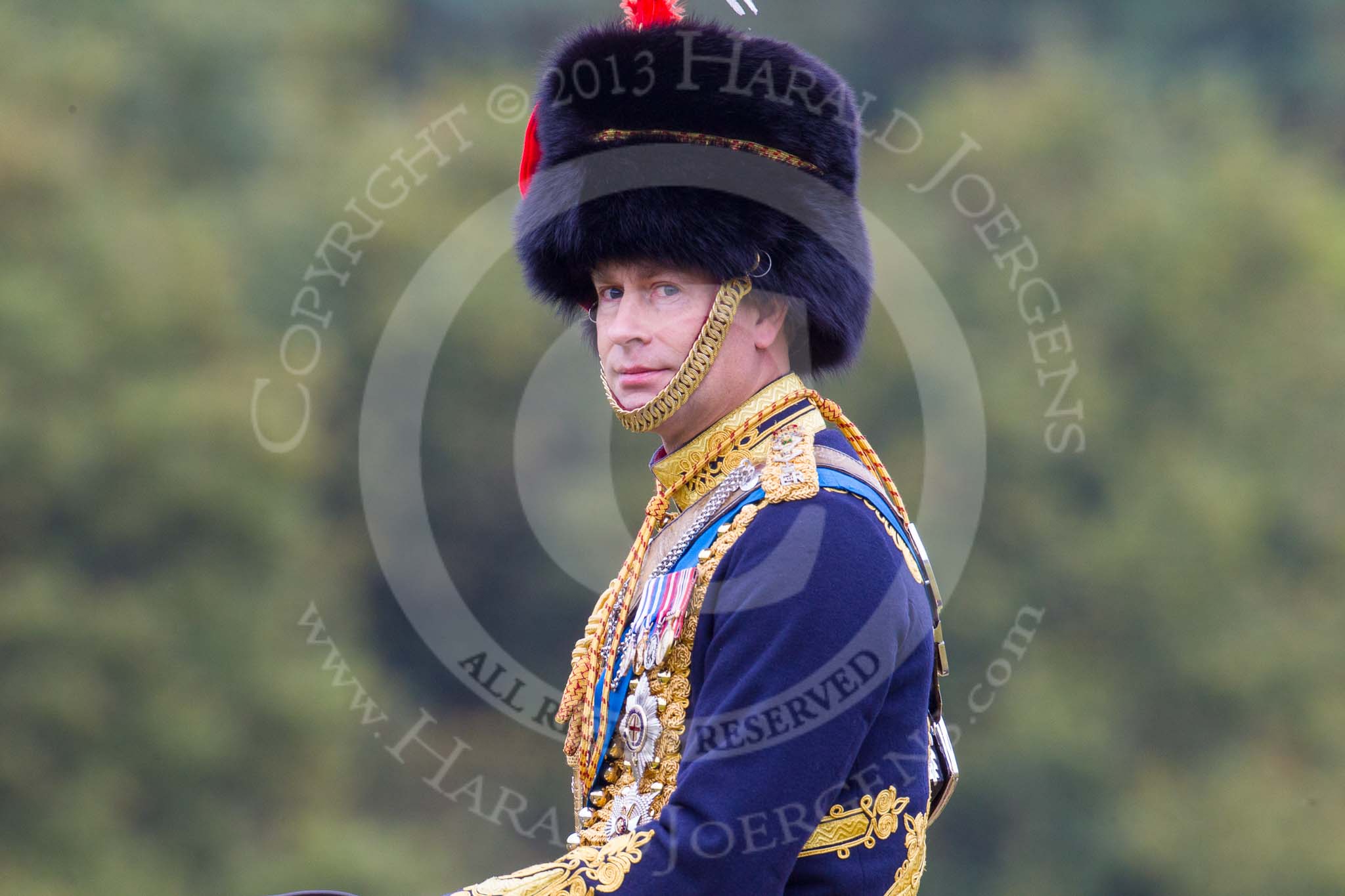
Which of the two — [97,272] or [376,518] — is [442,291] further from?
[97,272]

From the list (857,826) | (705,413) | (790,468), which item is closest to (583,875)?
(857,826)

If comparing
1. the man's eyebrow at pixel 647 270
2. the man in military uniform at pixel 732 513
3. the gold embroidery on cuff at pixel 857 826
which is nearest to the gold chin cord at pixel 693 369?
the man in military uniform at pixel 732 513

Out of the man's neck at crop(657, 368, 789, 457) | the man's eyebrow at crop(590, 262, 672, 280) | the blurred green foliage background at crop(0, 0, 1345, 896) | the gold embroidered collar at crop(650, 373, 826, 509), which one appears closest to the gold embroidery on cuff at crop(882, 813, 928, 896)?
the gold embroidered collar at crop(650, 373, 826, 509)

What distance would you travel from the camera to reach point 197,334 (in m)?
11.3

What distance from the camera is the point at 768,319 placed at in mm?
3053

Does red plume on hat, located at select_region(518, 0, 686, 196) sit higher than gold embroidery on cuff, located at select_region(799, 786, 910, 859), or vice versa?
red plume on hat, located at select_region(518, 0, 686, 196)

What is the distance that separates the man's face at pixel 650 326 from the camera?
293 centimetres

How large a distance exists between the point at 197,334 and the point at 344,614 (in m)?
3.44

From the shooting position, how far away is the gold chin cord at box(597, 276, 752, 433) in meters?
2.92

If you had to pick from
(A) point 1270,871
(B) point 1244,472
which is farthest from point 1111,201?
(A) point 1270,871

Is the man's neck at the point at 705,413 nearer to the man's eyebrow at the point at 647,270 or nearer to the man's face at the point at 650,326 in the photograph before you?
the man's face at the point at 650,326

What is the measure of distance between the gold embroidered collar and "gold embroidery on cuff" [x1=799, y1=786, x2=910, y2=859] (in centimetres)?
63

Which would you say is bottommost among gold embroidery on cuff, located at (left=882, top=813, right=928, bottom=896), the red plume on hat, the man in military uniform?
gold embroidery on cuff, located at (left=882, top=813, right=928, bottom=896)

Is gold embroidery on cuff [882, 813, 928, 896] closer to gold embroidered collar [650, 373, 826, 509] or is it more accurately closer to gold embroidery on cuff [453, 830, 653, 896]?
gold embroidery on cuff [453, 830, 653, 896]
